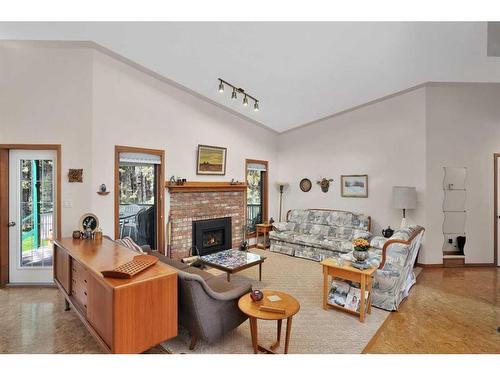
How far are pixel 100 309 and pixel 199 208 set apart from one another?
307 cm

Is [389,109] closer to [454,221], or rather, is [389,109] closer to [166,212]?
[454,221]

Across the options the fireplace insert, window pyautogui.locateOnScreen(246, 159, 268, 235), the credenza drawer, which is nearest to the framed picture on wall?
window pyautogui.locateOnScreen(246, 159, 268, 235)

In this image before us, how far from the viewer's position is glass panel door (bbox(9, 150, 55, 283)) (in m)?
3.71

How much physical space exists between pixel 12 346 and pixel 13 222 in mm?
1972

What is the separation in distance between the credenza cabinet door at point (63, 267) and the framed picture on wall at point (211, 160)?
8.18 ft

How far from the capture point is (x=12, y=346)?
2.41m

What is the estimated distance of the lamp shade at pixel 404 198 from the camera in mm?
4739

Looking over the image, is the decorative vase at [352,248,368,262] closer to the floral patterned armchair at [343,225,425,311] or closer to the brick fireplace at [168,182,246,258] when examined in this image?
the floral patterned armchair at [343,225,425,311]

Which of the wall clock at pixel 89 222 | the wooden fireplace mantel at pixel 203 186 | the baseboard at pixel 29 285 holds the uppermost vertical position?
the wooden fireplace mantel at pixel 203 186

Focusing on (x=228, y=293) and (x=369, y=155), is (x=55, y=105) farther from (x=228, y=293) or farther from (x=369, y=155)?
(x=369, y=155)

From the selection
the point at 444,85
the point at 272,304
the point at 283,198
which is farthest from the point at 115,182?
the point at 444,85

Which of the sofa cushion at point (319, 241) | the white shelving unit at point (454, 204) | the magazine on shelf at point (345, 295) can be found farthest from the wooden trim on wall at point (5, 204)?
the white shelving unit at point (454, 204)

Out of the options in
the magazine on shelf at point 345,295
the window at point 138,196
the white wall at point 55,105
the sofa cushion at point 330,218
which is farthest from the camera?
the sofa cushion at point 330,218

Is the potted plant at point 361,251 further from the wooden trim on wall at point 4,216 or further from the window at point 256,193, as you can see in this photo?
the wooden trim on wall at point 4,216
